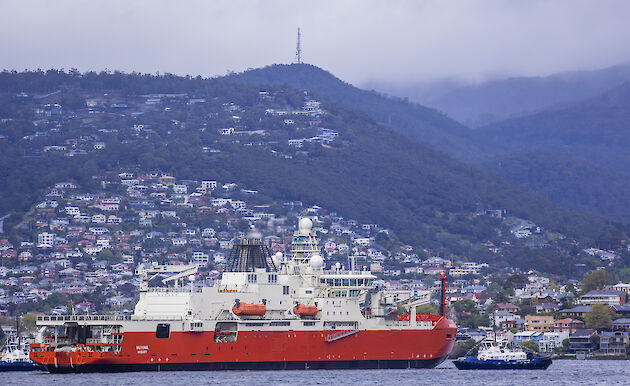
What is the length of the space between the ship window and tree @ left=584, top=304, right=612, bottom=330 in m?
41.0

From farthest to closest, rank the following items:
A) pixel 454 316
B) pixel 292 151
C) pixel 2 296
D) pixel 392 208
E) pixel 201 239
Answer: pixel 292 151 → pixel 392 208 → pixel 201 239 → pixel 2 296 → pixel 454 316

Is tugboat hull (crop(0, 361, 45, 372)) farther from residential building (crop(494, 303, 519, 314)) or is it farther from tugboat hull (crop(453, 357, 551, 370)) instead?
residential building (crop(494, 303, 519, 314))

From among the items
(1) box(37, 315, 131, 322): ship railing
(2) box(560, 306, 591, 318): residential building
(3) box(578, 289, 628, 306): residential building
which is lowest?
(1) box(37, 315, 131, 322): ship railing

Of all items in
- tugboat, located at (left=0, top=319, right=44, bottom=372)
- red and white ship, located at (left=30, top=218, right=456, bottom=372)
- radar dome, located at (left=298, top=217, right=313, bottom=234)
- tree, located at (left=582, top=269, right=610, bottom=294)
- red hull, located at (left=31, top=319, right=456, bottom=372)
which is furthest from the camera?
tree, located at (left=582, top=269, right=610, bottom=294)

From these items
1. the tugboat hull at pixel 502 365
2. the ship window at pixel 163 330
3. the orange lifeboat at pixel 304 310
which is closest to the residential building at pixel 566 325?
the tugboat hull at pixel 502 365

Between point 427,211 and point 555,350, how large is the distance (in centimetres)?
8248

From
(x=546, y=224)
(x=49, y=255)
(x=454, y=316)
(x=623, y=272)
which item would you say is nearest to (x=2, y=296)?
(x=49, y=255)

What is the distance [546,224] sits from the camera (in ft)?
611

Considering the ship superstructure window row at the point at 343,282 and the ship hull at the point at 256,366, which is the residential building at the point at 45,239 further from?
the ship superstructure window row at the point at 343,282

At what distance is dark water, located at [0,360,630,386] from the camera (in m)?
68.8

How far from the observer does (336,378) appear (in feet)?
234

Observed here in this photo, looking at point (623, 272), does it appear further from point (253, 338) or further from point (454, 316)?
point (253, 338)

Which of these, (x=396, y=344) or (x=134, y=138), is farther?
(x=134, y=138)

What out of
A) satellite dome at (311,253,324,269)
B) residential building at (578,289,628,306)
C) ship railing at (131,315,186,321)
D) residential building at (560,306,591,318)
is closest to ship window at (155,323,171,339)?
ship railing at (131,315,186,321)
